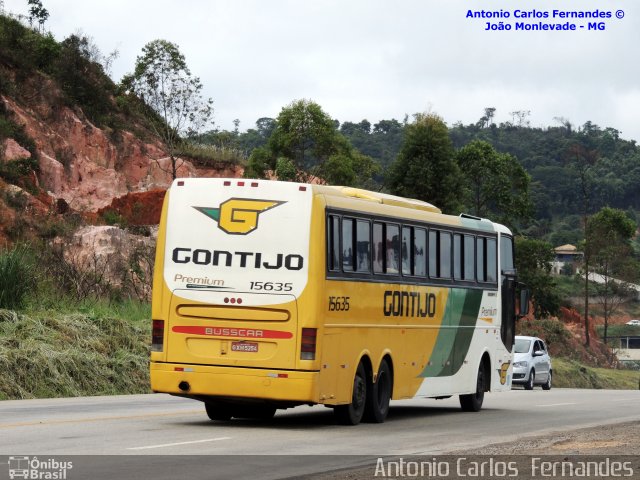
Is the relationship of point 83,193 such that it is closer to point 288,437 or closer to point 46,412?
point 46,412

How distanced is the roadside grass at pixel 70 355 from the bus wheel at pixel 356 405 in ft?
25.1

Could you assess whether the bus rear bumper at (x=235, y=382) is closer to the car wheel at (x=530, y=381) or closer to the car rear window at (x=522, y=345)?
the car wheel at (x=530, y=381)

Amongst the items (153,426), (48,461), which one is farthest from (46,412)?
(48,461)

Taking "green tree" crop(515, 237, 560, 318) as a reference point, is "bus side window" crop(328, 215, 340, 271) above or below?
below

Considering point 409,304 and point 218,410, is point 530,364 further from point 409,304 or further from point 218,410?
point 218,410

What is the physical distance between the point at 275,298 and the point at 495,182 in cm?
5749

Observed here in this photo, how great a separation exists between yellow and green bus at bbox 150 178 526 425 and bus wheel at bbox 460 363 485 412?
13.6 ft

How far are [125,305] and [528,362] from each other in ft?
44.0

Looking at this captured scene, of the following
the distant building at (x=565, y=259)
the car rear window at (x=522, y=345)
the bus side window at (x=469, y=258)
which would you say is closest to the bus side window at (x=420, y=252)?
the bus side window at (x=469, y=258)

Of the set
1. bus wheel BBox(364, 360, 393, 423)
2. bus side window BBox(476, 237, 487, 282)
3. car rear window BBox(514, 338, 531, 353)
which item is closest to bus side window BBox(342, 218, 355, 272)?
bus wheel BBox(364, 360, 393, 423)

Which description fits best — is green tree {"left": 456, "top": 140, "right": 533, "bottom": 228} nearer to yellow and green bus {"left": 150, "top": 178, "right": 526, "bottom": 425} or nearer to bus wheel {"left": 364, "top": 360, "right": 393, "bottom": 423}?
bus wheel {"left": 364, "top": 360, "right": 393, "bottom": 423}

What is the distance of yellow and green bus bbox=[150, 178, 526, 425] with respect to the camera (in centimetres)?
1747

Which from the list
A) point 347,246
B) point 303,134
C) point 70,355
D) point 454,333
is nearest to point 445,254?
point 454,333

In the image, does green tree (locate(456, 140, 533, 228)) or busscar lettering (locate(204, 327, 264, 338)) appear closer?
busscar lettering (locate(204, 327, 264, 338))
